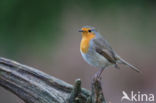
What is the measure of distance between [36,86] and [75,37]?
5936mm

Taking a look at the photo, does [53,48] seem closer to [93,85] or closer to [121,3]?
[121,3]

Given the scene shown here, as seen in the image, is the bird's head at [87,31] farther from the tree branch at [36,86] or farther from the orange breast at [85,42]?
the tree branch at [36,86]

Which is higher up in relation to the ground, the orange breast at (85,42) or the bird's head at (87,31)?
the bird's head at (87,31)

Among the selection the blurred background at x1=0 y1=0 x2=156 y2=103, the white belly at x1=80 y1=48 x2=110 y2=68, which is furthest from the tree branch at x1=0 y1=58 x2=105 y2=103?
the blurred background at x1=0 y1=0 x2=156 y2=103

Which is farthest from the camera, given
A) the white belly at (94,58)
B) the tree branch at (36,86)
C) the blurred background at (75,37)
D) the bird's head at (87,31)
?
the blurred background at (75,37)

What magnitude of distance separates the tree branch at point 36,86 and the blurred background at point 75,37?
14.9ft

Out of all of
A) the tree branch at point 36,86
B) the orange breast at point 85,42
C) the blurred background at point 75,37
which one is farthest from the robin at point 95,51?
the blurred background at point 75,37

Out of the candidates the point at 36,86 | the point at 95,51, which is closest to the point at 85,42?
the point at 95,51

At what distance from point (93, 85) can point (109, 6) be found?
261 inches

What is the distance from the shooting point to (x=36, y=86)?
15.3ft

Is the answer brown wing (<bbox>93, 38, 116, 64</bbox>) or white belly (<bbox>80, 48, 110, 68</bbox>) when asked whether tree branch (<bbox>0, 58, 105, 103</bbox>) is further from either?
brown wing (<bbox>93, 38, 116, 64</bbox>)

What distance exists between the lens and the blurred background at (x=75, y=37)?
987 cm

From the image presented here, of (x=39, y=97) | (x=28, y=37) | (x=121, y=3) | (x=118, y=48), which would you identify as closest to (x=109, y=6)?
(x=121, y=3)

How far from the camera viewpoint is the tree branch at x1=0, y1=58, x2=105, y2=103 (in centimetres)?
464
